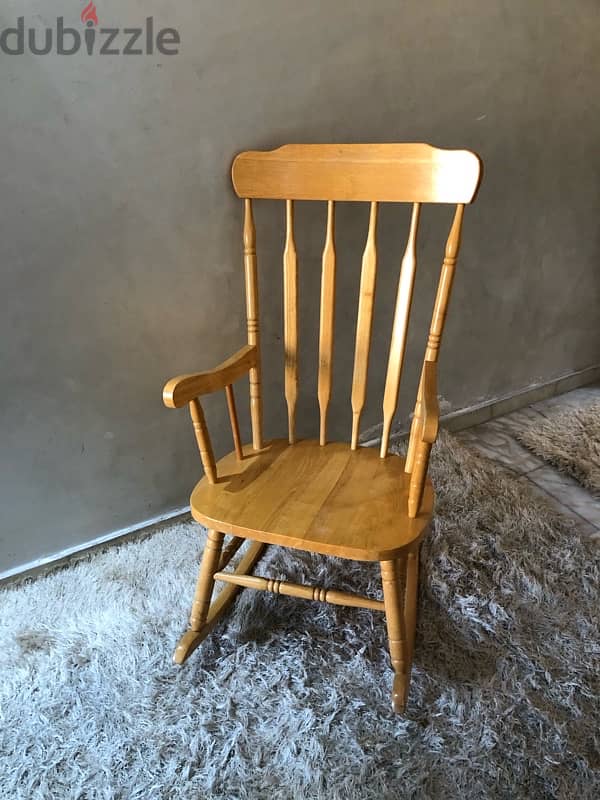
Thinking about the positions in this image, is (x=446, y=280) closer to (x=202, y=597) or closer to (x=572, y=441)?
(x=202, y=597)

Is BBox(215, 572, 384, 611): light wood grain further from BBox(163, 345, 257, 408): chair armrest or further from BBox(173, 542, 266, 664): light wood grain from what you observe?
BBox(163, 345, 257, 408): chair armrest

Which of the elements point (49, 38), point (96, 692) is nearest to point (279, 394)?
point (96, 692)

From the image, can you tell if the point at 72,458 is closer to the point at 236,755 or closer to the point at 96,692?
the point at 96,692

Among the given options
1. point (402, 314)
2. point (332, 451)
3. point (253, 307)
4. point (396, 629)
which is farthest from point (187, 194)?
point (396, 629)

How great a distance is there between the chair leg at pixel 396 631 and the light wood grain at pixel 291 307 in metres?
0.39

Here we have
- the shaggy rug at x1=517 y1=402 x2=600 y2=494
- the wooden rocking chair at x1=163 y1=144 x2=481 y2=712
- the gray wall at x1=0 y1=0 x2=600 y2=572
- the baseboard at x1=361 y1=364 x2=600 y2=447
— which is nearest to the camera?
A: the wooden rocking chair at x1=163 y1=144 x2=481 y2=712

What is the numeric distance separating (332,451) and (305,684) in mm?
468

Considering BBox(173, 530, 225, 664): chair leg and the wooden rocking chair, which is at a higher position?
the wooden rocking chair

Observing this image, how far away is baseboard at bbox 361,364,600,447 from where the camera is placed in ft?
6.15

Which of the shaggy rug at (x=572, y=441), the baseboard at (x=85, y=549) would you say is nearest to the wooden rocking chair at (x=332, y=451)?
the baseboard at (x=85, y=549)

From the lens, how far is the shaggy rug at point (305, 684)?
962mm

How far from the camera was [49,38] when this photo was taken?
100 cm

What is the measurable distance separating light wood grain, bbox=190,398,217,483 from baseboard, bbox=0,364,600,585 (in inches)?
18.7
